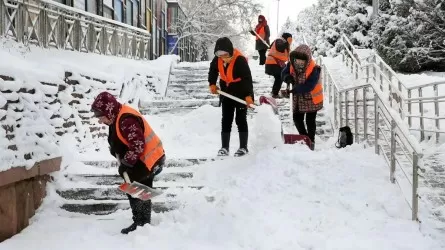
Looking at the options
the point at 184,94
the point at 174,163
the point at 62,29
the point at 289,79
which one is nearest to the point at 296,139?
the point at 289,79

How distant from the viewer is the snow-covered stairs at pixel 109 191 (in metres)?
5.21

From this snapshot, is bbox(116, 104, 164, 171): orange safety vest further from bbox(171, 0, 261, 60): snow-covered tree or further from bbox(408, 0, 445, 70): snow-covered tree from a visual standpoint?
bbox(171, 0, 261, 60): snow-covered tree

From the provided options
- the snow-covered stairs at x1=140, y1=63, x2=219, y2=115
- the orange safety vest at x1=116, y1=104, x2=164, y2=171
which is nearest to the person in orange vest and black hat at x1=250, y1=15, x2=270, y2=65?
the snow-covered stairs at x1=140, y1=63, x2=219, y2=115

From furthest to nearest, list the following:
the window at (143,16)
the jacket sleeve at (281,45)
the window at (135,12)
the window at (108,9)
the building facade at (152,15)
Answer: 1. the window at (143,16)
2. the window at (135,12)
3. the window at (108,9)
4. the building facade at (152,15)
5. the jacket sleeve at (281,45)

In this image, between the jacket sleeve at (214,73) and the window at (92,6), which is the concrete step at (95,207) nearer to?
the jacket sleeve at (214,73)

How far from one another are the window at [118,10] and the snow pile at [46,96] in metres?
7.63

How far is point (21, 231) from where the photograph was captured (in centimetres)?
466

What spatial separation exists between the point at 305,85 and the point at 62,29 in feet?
16.6

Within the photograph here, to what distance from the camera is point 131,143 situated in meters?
4.20

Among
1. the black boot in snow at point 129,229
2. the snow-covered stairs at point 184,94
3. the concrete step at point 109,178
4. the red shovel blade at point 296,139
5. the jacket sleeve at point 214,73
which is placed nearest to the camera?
the black boot in snow at point 129,229

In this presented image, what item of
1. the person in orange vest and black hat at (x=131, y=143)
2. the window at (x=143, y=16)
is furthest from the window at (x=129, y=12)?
the person in orange vest and black hat at (x=131, y=143)

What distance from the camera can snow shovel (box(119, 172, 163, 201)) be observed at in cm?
414

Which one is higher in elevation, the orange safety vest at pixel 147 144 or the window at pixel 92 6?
the window at pixel 92 6

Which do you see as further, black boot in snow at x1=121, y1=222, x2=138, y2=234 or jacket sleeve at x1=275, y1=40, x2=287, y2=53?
jacket sleeve at x1=275, y1=40, x2=287, y2=53
